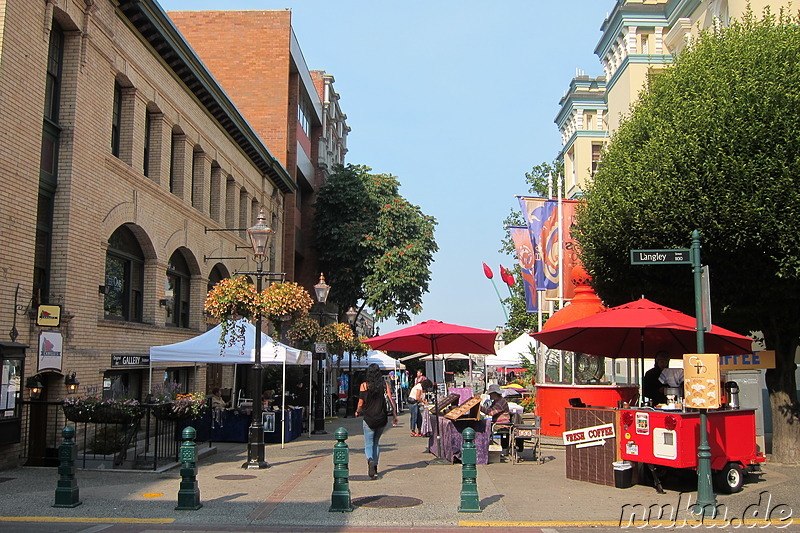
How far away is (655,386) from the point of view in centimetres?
1271

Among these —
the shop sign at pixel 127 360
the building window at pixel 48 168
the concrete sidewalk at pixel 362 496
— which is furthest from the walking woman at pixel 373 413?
the shop sign at pixel 127 360

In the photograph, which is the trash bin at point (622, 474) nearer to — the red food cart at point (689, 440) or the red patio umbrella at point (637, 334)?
the red food cart at point (689, 440)

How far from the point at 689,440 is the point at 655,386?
200 cm

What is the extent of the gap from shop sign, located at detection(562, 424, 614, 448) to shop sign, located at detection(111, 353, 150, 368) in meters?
9.96

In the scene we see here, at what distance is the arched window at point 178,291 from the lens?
21453 mm

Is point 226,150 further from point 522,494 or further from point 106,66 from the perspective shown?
point 522,494

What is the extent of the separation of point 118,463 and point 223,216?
45.6ft

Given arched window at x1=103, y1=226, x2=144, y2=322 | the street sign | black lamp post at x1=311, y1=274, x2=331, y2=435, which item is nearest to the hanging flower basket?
arched window at x1=103, y1=226, x2=144, y2=322

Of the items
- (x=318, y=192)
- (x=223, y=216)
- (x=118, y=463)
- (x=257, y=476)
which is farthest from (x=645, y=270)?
(x=318, y=192)

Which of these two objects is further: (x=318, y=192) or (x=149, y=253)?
(x=318, y=192)

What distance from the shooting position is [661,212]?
1415 centimetres

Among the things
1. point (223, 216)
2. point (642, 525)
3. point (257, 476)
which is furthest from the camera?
point (223, 216)

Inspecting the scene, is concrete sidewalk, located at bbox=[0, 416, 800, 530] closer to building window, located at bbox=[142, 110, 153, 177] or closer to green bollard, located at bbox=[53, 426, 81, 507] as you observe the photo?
green bollard, located at bbox=[53, 426, 81, 507]

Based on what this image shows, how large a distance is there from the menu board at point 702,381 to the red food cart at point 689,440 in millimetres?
922
